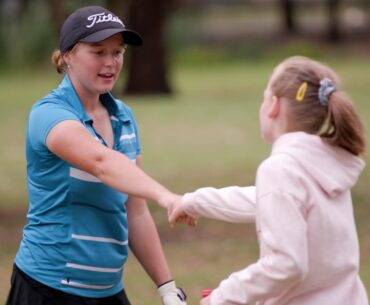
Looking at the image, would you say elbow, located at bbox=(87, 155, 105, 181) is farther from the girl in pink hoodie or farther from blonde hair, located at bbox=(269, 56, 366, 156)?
blonde hair, located at bbox=(269, 56, 366, 156)

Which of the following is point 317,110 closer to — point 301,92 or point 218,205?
point 301,92

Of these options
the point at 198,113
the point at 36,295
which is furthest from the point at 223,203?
the point at 198,113

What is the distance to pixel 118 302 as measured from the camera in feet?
15.9

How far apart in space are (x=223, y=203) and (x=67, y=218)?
0.72 metres

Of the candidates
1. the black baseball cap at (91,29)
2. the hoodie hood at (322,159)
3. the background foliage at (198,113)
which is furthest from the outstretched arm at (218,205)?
the background foliage at (198,113)

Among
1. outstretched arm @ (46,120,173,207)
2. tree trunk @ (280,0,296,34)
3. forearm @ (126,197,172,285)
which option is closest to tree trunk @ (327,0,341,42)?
tree trunk @ (280,0,296,34)

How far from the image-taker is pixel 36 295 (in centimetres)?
463

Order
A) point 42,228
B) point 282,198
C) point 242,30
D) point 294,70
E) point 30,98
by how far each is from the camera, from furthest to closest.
→ point 242,30 → point 30,98 → point 42,228 → point 294,70 → point 282,198

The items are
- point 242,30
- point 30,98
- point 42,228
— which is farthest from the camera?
point 242,30

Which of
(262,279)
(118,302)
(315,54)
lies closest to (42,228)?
(118,302)

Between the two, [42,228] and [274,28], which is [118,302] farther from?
[274,28]

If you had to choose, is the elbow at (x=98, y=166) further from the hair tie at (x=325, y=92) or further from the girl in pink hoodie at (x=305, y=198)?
the hair tie at (x=325, y=92)

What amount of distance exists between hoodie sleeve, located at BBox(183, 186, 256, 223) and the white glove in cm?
69

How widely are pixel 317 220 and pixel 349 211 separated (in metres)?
0.21
